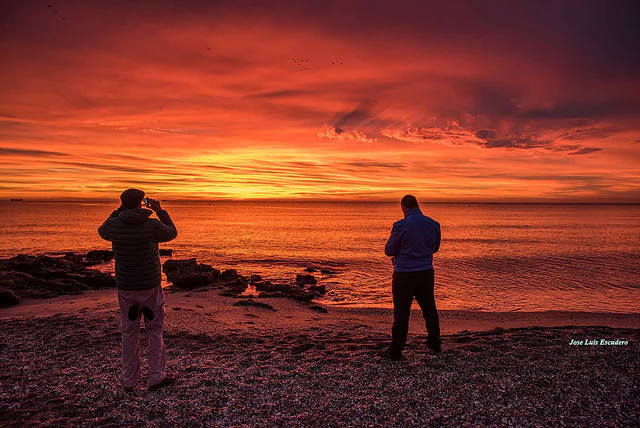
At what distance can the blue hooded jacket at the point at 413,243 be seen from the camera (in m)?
7.18

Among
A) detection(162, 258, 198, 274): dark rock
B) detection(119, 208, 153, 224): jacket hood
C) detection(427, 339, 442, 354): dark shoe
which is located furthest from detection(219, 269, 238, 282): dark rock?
detection(119, 208, 153, 224): jacket hood

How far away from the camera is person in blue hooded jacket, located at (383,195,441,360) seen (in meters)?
7.19

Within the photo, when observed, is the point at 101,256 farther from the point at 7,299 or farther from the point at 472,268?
the point at 472,268

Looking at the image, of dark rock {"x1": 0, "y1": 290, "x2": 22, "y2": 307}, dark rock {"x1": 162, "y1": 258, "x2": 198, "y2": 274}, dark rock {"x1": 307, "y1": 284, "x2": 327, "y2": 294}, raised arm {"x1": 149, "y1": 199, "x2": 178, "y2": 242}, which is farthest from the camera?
dark rock {"x1": 162, "y1": 258, "x2": 198, "y2": 274}

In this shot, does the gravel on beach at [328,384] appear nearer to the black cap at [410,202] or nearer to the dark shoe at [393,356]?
the dark shoe at [393,356]

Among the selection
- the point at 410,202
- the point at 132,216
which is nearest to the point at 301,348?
the point at 410,202

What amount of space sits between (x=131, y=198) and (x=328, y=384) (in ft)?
14.8

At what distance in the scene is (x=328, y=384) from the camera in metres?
6.50

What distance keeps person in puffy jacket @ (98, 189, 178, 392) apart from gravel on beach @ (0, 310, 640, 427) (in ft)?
2.03

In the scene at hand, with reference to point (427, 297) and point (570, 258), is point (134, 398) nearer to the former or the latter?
point (427, 297)

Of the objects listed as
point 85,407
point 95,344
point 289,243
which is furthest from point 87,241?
point 85,407

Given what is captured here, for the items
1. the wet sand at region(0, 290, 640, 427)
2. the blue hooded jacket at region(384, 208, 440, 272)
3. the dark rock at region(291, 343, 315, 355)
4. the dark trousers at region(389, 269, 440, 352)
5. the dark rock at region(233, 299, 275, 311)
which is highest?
the blue hooded jacket at region(384, 208, 440, 272)

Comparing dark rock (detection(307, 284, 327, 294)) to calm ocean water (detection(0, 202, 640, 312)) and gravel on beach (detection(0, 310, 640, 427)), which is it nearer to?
calm ocean water (detection(0, 202, 640, 312))

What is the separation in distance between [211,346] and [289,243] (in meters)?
38.6
